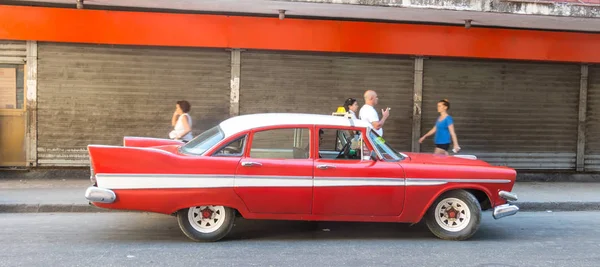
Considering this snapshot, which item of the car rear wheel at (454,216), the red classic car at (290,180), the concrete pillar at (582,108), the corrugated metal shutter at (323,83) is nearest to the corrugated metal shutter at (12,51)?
the corrugated metal shutter at (323,83)

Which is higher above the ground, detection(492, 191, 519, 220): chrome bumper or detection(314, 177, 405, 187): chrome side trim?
detection(314, 177, 405, 187): chrome side trim

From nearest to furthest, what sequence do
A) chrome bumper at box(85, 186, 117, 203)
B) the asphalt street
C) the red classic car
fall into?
the asphalt street, chrome bumper at box(85, 186, 117, 203), the red classic car

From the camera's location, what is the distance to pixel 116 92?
995 cm

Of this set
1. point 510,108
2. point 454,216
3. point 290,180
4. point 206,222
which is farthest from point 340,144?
point 510,108

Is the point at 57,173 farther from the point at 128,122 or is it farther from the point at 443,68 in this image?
the point at 443,68

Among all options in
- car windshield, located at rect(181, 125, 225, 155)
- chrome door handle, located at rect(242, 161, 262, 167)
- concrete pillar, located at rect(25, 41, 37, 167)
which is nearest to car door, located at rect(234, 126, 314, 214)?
chrome door handle, located at rect(242, 161, 262, 167)

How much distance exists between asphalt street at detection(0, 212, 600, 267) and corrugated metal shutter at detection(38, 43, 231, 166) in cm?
277

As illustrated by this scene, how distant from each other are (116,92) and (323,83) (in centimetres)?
404

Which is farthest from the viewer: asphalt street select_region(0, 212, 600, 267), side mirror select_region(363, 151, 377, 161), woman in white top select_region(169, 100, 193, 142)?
woman in white top select_region(169, 100, 193, 142)

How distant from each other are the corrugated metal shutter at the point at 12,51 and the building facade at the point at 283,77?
0.02 m

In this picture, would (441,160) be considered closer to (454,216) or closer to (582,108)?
(454,216)

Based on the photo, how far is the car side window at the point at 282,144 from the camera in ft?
19.5

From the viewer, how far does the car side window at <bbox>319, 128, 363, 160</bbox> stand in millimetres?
6094

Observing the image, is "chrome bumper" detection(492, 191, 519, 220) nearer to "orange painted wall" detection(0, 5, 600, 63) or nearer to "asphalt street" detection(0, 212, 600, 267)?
"asphalt street" detection(0, 212, 600, 267)
